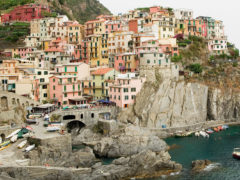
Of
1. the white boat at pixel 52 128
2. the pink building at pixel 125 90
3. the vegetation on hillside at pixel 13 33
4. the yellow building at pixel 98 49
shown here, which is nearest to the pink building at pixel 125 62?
the yellow building at pixel 98 49

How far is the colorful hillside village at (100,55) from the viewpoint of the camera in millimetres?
81938

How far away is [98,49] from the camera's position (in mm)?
100125

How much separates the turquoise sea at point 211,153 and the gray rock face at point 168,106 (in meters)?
5.87

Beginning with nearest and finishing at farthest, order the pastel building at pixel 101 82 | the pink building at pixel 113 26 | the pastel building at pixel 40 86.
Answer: the pastel building at pixel 40 86 < the pastel building at pixel 101 82 < the pink building at pixel 113 26

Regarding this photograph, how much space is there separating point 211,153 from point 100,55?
141 feet

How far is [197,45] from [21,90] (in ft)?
153

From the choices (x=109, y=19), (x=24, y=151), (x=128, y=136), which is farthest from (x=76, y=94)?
(x=109, y=19)

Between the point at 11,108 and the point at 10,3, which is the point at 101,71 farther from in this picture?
the point at 10,3

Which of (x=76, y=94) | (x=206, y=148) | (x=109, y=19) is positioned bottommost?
(x=206, y=148)

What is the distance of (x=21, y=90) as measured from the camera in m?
79.8

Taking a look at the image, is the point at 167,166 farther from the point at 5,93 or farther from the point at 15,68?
the point at 15,68

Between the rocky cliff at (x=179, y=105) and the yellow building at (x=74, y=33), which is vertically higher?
the yellow building at (x=74, y=33)

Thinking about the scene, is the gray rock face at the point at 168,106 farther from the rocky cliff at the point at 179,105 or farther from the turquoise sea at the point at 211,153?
the turquoise sea at the point at 211,153

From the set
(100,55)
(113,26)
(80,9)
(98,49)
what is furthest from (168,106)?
(80,9)
